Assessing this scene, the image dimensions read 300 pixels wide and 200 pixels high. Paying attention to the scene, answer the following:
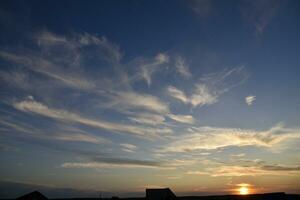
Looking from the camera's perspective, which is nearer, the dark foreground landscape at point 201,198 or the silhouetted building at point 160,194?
the dark foreground landscape at point 201,198

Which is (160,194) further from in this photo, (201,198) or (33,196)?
(33,196)

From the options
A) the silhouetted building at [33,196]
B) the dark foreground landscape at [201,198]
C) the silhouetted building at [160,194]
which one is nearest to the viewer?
the silhouetted building at [33,196]

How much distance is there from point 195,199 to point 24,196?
3212cm

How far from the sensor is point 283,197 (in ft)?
181

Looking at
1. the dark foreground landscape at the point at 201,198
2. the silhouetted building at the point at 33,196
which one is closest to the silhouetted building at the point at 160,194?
the dark foreground landscape at the point at 201,198

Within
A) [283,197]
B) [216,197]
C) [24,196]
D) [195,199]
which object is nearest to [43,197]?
[24,196]

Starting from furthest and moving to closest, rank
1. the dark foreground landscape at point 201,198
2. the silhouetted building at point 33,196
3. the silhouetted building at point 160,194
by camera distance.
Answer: the silhouetted building at point 160,194 < the dark foreground landscape at point 201,198 < the silhouetted building at point 33,196

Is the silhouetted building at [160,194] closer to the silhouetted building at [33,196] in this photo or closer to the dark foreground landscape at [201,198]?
the dark foreground landscape at [201,198]

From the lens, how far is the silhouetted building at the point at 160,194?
61.9 meters

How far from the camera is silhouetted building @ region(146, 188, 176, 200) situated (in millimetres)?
61944

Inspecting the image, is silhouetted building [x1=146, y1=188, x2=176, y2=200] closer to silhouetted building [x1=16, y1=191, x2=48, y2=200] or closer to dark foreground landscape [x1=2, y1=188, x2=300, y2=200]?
dark foreground landscape [x1=2, y1=188, x2=300, y2=200]

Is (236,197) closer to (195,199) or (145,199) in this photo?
(195,199)

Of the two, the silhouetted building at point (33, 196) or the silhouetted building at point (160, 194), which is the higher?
the silhouetted building at point (160, 194)

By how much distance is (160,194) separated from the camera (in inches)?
2474
